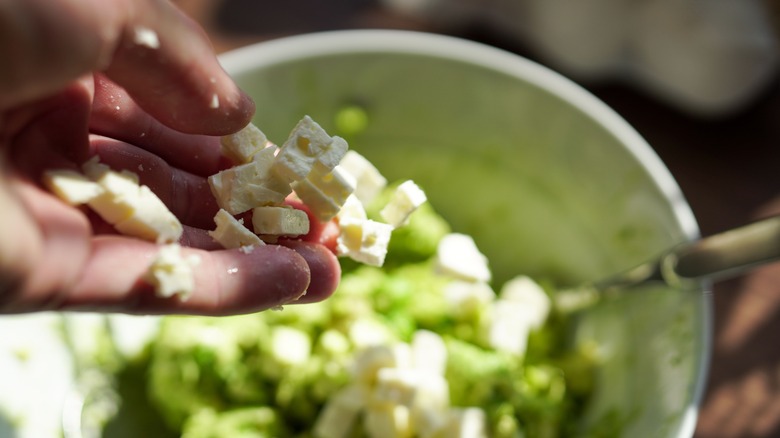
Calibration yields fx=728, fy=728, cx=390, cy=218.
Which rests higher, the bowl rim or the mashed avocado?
the bowl rim

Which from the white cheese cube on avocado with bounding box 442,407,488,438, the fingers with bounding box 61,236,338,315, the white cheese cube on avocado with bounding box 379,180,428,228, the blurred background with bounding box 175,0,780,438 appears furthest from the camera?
the blurred background with bounding box 175,0,780,438

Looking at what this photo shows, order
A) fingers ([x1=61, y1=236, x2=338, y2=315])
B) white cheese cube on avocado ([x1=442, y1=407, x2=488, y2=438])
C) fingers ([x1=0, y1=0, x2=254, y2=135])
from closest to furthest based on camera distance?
fingers ([x1=0, y1=0, x2=254, y2=135]) < fingers ([x1=61, y1=236, x2=338, y2=315]) < white cheese cube on avocado ([x1=442, y1=407, x2=488, y2=438])

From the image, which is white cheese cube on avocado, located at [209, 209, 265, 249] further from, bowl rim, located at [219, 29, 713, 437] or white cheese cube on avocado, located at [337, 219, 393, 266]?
bowl rim, located at [219, 29, 713, 437]

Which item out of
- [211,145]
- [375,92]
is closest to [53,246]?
[211,145]

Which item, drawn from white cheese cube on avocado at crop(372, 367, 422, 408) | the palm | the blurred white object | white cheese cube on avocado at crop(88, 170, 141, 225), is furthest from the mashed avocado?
the blurred white object

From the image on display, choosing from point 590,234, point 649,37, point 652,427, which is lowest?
point 652,427

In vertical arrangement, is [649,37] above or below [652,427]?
above

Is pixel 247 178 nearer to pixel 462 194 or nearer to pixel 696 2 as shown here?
pixel 462 194
